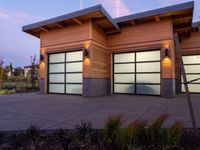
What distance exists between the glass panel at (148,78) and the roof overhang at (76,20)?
334cm

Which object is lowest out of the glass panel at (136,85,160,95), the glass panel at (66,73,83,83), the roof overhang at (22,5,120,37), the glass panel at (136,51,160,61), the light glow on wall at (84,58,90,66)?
the glass panel at (136,85,160,95)

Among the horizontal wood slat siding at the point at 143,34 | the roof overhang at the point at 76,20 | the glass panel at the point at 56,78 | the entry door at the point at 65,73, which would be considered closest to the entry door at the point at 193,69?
the horizontal wood slat siding at the point at 143,34

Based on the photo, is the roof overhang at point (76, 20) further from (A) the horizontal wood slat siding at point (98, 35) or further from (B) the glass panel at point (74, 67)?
(B) the glass panel at point (74, 67)

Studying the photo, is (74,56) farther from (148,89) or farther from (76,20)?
(148,89)

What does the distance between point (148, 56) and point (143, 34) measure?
4.54 ft

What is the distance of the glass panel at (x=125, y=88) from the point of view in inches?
417

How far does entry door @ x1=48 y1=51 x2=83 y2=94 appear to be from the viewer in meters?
10.2

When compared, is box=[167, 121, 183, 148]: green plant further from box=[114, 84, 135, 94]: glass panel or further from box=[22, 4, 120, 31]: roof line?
box=[114, 84, 135, 94]: glass panel

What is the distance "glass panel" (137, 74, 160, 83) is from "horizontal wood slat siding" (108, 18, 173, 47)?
2093mm

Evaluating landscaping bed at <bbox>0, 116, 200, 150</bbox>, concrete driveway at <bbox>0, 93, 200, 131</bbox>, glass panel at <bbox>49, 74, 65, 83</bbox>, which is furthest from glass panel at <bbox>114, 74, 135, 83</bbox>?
landscaping bed at <bbox>0, 116, 200, 150</bbox>

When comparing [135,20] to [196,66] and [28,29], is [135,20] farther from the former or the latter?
[28,29]

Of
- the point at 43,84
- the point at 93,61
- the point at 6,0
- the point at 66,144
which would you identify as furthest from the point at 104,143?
the point at 6,0

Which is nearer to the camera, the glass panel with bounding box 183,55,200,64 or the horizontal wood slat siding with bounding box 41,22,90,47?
the horizontal wood slat siding with bounding box 41,22,90,47

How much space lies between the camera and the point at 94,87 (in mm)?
9672
